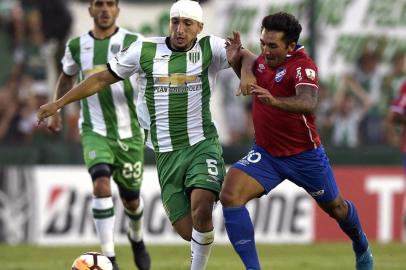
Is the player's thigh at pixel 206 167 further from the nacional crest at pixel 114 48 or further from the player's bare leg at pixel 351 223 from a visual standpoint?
the nacional crest at pixel 114 48

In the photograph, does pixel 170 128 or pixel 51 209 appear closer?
pixel 170 128

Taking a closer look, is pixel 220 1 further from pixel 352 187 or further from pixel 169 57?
pixel 169 57

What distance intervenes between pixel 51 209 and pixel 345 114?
497cm

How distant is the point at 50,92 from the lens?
1872cm

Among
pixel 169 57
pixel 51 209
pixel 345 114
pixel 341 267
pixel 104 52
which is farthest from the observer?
pixel 345 114

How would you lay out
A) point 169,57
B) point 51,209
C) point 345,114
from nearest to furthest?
1. point 169,57
2. point 51,209
3. point 345,114

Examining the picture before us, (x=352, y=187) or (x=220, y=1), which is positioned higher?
(x=220, y=1)

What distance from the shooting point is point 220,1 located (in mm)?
19562

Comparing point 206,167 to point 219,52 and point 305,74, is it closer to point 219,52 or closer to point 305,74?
point 219,52

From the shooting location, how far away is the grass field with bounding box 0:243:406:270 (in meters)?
13.4

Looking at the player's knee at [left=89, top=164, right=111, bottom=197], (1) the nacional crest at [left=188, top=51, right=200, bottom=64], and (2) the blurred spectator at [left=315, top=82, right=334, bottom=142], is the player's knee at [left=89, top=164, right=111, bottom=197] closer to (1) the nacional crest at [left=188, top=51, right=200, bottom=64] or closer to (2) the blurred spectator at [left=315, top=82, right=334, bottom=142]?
(1) the nacional crest at [left=188, top=51, right=200, bottom=64]

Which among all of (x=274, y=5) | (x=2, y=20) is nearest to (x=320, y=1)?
(x=274, y=5)

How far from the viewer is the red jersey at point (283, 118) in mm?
9617

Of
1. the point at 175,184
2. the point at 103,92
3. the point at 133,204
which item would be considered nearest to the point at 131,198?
the point at 133,204
